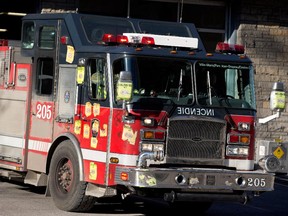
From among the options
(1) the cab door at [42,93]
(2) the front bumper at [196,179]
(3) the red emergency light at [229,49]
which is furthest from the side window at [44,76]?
(3) the red emergency light at [229,49]

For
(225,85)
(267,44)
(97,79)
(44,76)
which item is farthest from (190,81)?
Result: (267,44)

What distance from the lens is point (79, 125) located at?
1171 cm

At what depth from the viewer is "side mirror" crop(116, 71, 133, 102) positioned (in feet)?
34.4

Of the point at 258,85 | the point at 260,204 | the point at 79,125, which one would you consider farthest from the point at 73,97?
the point at 258,85

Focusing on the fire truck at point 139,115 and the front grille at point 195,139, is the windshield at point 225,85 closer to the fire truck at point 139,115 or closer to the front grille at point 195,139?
the fire truck at point 139,115

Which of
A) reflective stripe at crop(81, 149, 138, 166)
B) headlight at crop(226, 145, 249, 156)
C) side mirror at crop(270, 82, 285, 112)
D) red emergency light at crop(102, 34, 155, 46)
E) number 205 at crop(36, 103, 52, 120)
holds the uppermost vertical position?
red emergency light at crop(102, 34, 155, 46)

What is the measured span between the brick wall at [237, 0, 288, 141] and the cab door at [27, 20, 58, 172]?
31.3 ft

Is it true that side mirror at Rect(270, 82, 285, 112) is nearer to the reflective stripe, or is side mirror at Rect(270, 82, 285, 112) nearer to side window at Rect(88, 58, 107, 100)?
the reflective stripe

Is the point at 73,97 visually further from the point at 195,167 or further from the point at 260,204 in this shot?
the point at 260,204

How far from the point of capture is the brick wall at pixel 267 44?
2150 cm

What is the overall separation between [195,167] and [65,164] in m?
1.83

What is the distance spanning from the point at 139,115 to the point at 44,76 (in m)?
2.14

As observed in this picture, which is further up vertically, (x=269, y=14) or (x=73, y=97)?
(x=269, y=14)

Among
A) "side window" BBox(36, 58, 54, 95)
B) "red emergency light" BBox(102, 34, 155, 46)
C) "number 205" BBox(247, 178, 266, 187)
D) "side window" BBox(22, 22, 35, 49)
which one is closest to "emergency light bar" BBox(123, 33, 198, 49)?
"red emergency light" BBox(102, 34, 155, 46)
